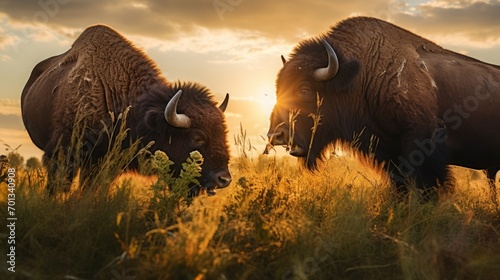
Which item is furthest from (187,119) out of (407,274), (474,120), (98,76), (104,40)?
Answer: (474,120)

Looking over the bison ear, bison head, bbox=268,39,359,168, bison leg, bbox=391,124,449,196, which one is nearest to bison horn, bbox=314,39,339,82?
bison head, bbox=268,39,359,168

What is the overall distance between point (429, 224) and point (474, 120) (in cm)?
345

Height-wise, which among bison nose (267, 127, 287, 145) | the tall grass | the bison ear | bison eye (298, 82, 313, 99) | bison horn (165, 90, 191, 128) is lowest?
the tall grass

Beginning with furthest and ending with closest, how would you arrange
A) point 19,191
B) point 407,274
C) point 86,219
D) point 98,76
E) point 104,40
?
point 104,40, point 98,76, point 19,191, point 86,219, point 407,274

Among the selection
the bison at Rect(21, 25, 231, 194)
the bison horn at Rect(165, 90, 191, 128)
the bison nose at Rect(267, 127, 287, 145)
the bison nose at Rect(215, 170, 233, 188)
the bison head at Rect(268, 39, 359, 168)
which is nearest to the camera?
the bison nose at Rect(215, 170, 233, 188)

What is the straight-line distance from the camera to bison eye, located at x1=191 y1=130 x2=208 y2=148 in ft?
22.6

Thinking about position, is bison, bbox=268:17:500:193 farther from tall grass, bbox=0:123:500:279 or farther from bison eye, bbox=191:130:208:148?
tall grass, bbox=0:123:500:279

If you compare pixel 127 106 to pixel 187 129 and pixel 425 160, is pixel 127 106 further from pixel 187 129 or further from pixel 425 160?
pixel 425 160

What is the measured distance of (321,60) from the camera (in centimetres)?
793

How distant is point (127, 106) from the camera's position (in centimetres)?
733

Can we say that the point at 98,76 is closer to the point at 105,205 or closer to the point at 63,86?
the point at 63,86

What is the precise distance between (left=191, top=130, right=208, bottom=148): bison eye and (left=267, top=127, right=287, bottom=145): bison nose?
91 centimetres

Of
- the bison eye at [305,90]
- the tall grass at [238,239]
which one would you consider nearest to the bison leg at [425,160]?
the bison eye at [305,90]

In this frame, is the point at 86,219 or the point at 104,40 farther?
the point at 104,40
